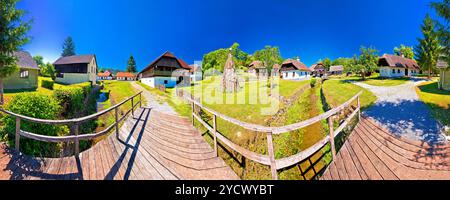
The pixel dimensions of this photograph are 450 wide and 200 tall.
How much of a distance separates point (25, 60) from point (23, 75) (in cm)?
46

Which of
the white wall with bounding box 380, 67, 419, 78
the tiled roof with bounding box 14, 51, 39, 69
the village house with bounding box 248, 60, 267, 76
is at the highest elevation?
the village house with bounding box 248, 60, 267, 76

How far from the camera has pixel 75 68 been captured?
4059 millimetres

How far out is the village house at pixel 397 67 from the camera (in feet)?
9.81

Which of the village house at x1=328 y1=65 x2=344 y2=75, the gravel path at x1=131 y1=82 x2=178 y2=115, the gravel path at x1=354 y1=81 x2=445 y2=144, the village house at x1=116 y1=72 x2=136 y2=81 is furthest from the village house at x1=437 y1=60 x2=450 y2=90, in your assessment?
the village house at x1=116 y1=72 x2=136 y2=81

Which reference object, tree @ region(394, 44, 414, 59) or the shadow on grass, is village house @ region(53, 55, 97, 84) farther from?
the shadow on grass

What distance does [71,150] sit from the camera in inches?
120

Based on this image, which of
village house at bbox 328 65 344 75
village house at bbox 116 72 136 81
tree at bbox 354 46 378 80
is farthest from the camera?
village house at bbox 116 72 136 81

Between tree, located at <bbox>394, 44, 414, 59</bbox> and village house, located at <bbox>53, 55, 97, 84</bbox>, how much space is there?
6914mm

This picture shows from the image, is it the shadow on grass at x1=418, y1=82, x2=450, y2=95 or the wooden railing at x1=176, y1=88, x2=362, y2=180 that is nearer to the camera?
the wooden railing at x1=176, y1=88, x2=362, y2=180

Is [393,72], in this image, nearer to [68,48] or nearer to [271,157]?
[271,157]

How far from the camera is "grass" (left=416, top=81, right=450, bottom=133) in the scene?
2316 millimetres

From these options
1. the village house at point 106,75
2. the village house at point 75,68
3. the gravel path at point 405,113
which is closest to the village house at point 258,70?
the gravel path at point 405,113

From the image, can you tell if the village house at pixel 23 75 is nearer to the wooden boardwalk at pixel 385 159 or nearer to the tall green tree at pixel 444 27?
the wooden boardwalk at pixel 385 159
